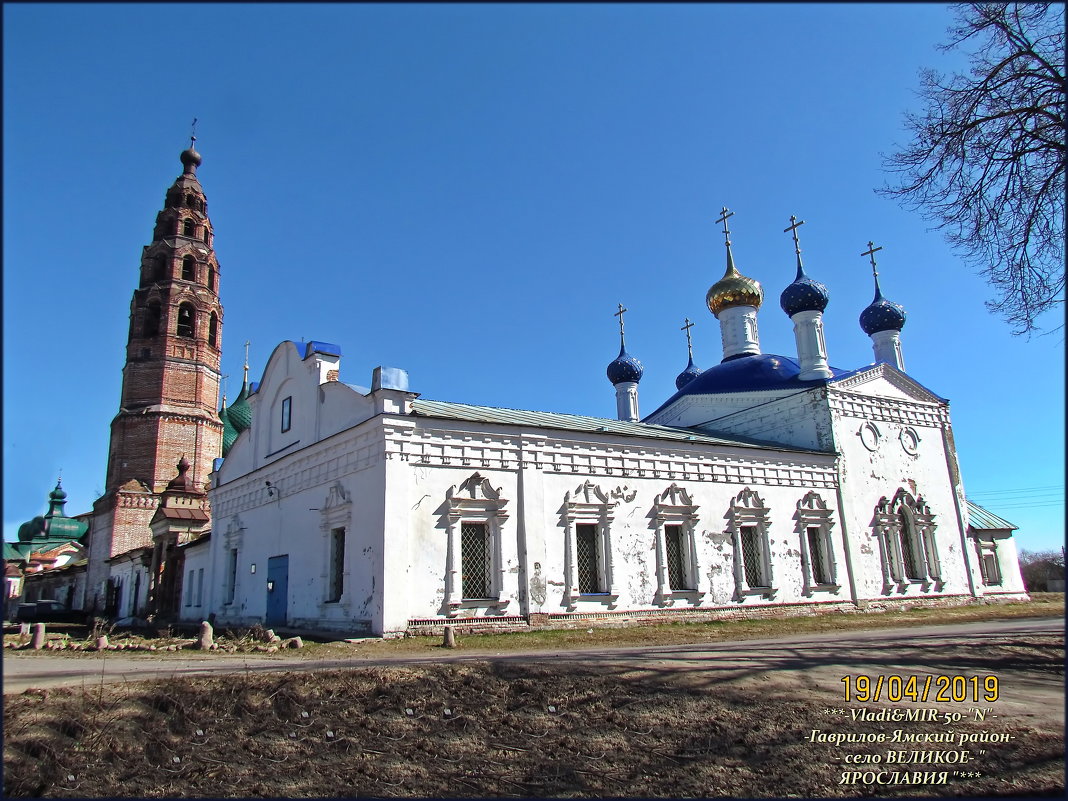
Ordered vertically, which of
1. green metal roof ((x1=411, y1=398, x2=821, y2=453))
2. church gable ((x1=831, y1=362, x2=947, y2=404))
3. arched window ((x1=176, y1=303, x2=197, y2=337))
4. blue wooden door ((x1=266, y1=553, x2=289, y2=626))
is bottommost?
blue wooden door ((x1=266, y1=553, x2=289, y2=626))

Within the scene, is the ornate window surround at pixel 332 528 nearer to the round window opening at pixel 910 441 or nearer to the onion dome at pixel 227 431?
the round window opening at pixel 910 441

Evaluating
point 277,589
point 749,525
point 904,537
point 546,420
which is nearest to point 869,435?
point 904,537

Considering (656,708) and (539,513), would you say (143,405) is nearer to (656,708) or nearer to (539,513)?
(539,513)

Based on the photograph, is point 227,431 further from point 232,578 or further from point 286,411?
point 286,411

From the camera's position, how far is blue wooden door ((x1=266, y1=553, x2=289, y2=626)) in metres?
17.5

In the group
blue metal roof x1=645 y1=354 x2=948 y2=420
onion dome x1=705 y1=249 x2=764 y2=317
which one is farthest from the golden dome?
blue metal roof x1=645 y1=354 x2=948 y2=420

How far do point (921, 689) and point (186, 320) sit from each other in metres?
37.1

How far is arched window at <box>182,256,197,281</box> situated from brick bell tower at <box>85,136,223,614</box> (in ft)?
0.16

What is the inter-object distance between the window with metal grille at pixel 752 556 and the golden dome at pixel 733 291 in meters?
11.3

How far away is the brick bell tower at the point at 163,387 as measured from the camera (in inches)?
1328

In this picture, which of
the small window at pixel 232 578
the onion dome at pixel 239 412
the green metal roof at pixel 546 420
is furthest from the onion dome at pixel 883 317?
the onion dome at pixel 239 412

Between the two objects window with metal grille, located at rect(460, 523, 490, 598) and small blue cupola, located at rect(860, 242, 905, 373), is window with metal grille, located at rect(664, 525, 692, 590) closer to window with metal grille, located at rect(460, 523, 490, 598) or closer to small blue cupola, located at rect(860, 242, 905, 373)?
window with metal grille, located at rect(460, 523, 490, 598)

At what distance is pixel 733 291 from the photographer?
28.1 meters

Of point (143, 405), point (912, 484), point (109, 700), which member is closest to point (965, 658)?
point (109, 700)
